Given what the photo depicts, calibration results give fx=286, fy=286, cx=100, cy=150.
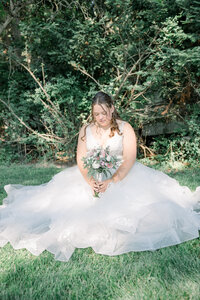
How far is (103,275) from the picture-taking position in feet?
6.92

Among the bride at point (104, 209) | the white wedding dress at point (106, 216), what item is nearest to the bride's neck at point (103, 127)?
the bride at point (104, 209)

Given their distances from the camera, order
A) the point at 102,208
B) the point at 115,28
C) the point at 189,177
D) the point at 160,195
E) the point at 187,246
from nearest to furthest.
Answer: the point at 187,246 → the point at 102,208 → the point at 160,195 → the point at 189,177 → the point at 115,28

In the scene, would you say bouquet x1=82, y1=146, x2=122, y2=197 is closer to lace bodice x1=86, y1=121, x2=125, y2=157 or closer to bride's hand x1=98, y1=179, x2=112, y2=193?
bride's hand x1=98, y1=179, x2=112, y2=193

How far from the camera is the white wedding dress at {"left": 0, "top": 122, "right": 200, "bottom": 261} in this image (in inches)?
98.4

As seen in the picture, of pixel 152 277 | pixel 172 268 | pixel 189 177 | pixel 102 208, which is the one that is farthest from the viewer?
pixel 189 177

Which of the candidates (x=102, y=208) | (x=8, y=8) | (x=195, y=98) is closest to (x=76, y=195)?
(x=102, y=208)

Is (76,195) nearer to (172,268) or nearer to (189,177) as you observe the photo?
(172,268)

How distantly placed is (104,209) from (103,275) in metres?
0.78

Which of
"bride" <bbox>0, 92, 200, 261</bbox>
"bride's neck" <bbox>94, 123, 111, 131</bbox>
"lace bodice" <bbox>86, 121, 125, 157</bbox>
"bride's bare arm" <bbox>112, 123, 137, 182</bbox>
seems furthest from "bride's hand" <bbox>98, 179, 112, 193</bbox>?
→ "bride's neck" <bbox>94, 123, 111, 131</bbox>

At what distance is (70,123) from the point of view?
6.46 metres

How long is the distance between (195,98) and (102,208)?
4676mm

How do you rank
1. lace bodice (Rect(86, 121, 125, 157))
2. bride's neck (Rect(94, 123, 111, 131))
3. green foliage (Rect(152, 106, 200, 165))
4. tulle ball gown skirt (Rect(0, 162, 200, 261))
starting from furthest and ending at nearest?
green foliage (Rect(152, 106, 200, 165)) → bride's neck (Rect(94, 123, 111, 131)) → lace bodice (Rect(86, 121, 125, 157)) → tulle ball gown skirt (Rect(0, 162, 200, 261))

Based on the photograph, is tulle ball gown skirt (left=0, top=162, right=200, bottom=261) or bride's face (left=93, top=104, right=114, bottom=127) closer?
tulle ball gown skirt (left=0, top=162, right=200, bottom=261)

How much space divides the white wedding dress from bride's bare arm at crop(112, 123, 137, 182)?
2.3 inches
